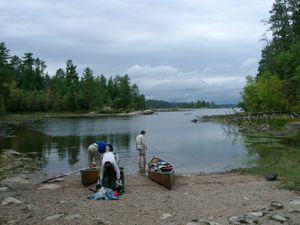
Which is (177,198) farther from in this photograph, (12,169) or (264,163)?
(12,169)


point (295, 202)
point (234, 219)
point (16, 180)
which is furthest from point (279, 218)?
point (16, 180)

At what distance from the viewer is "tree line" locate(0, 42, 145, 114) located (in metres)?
147

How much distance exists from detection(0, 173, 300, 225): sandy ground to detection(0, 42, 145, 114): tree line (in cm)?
12183

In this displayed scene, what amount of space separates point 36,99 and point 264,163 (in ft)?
429

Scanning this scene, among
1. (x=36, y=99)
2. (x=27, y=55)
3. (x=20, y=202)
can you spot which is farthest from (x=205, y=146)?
(x=27, y=55)

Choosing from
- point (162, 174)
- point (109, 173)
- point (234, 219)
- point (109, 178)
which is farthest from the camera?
point (162, 174)

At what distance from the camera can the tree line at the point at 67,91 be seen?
14657cm

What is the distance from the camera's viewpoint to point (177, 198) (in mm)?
16328

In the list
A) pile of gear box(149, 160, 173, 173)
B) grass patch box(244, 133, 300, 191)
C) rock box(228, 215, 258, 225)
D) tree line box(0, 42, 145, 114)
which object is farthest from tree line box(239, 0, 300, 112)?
tree line box(0, 42, 145, 114)

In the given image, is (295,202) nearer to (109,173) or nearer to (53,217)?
(109,173)

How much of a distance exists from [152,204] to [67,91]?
149 meters

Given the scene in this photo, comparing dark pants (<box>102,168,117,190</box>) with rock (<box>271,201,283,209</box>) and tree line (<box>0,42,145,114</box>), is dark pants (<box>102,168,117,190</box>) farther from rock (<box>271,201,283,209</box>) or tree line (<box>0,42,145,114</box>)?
tree line (<box>0,42,145,114</box>)

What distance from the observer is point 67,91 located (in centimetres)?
15925

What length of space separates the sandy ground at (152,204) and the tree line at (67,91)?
122 metres
